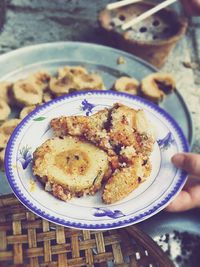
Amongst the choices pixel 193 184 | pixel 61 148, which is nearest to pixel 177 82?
pixel 193 184

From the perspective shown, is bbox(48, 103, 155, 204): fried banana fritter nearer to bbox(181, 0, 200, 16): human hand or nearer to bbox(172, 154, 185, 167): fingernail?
bbox(172, 154, 185, 167): fingernail

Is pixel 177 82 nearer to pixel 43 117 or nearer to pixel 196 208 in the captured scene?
pixel 196 208

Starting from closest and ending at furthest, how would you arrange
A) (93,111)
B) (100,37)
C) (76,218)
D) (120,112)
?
(76,218) < (120,112) < (93,111) < (100,37)

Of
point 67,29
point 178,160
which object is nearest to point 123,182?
point 178,160

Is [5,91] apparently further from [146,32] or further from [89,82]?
[146,32]

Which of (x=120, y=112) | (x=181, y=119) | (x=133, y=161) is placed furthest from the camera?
(x=181, y=119)

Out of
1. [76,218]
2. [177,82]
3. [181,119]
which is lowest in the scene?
[76,218]

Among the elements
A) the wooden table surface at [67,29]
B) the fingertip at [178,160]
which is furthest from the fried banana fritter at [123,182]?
the wooden table surface at [67,29]

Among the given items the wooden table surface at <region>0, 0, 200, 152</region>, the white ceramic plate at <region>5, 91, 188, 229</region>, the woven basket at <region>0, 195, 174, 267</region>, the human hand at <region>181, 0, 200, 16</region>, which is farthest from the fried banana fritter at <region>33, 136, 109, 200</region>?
the human hand at <region>181, 0, 200, 16</region>
